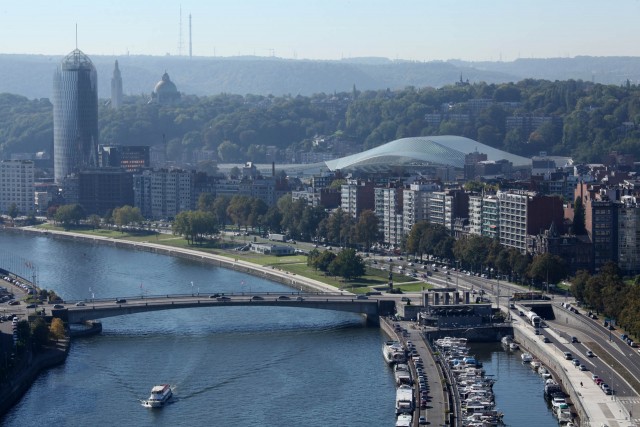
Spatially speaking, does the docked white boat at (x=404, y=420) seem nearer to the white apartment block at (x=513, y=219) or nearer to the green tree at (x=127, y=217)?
the white apartment block at (x=513, y=219)

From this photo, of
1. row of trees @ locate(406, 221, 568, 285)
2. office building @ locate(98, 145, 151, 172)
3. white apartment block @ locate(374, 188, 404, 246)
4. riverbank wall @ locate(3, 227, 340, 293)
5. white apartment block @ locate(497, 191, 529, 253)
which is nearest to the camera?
row of trees @ locate(406, 221, 568, 285)

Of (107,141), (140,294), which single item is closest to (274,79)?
(107,141)

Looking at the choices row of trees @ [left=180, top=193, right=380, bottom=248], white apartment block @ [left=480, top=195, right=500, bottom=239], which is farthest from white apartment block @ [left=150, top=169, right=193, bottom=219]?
white apartment block @ [left=480, top=195, right=500, bottom=239]

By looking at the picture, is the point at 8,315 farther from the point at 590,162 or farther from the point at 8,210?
the point at 590,162

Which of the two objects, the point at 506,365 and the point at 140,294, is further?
the point at 140,294

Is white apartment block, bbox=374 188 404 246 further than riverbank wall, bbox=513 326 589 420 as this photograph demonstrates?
Yes

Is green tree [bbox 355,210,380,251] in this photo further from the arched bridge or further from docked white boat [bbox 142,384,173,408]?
docked white boat [bbox 142,384,173,408]
